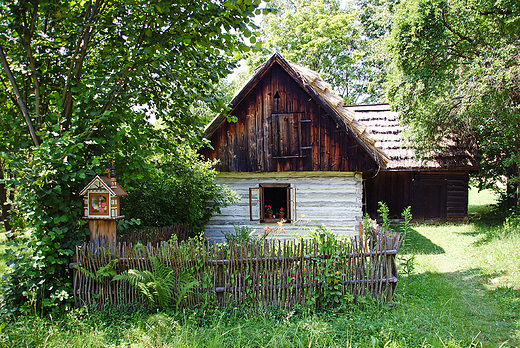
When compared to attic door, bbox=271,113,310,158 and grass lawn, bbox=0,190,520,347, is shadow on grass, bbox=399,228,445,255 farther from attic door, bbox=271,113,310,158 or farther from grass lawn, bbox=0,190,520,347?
attic door, bbox=271,113,310,158

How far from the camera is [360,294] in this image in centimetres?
554

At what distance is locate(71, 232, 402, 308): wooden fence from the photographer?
5.20 m

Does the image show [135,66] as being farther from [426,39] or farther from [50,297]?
[426,39]

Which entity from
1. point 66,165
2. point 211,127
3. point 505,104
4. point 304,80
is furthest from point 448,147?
point 66,165

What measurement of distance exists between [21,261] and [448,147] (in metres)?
14.1

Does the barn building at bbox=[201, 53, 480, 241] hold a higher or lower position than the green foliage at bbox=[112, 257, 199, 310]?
higher

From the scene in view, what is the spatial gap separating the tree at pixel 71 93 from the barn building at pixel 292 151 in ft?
13.2

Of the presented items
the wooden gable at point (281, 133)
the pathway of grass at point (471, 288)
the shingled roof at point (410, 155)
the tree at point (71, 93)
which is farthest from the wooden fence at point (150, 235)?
the shingled roof at point (410, 155)

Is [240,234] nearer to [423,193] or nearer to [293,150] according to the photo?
[293,150]

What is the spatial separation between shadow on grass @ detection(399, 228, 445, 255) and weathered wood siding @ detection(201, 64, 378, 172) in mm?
2672

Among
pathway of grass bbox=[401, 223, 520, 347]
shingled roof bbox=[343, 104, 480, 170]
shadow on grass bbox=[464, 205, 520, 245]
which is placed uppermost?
shingled roof bbox=[343, 104, 480, 170]

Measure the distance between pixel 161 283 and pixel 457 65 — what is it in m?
10.6

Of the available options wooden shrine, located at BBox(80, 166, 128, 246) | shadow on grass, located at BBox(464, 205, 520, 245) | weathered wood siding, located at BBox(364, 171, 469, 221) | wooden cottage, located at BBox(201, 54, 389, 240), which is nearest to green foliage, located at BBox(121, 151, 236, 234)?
wooden shrine, located at BBox(80, 166, 128, 246)

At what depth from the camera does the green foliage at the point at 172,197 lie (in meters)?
7.30
